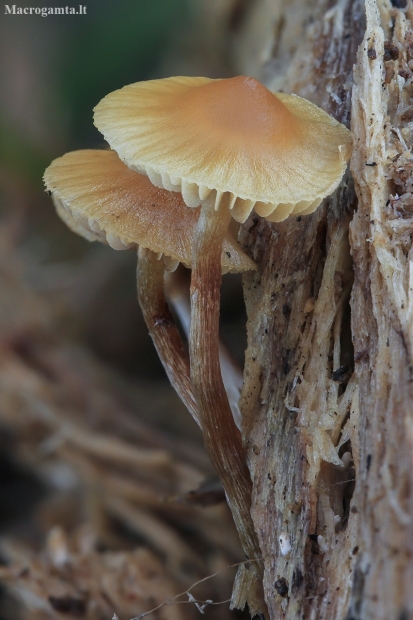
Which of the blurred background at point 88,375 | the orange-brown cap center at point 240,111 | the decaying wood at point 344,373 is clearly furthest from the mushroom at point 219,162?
the blurred background at point 88,375

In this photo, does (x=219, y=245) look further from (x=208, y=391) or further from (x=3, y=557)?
(x=3, y=557)

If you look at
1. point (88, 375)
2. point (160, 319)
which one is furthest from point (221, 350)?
point (88, 375)

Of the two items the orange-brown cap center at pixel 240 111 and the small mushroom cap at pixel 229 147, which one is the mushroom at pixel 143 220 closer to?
the small mushroom cap at pixel 229 147

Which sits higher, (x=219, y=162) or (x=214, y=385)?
(x=219, y=162)

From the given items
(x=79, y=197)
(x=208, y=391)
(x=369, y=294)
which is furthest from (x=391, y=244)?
(x=79, y=197)

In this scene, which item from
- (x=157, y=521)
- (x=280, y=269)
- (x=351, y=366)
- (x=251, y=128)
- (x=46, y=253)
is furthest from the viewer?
(x=46, y=253)

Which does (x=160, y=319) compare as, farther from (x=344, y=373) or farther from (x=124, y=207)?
(x=344, y=373)
